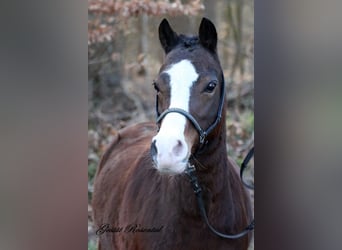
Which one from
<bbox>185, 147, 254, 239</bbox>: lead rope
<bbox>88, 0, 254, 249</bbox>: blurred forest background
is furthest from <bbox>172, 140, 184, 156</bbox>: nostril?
<bbox>88, 0, 254, 249</bbox>: blurred forest background

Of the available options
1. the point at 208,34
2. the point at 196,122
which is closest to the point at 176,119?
the point at 196,122

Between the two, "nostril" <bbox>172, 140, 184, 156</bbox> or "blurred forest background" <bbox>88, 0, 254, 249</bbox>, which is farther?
"blurred forest background" <bbox>88, 0, 254, 249</bbox>

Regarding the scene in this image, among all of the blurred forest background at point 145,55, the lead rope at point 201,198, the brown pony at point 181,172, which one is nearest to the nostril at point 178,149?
the brown pony at point 181,172

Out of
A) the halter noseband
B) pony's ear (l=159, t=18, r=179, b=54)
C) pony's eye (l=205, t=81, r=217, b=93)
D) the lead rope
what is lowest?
the lead rope

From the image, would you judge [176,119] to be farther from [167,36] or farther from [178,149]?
[167,36]

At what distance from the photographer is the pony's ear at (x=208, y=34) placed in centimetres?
150

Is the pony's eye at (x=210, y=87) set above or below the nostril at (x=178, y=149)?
above

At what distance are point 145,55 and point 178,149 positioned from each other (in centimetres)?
35

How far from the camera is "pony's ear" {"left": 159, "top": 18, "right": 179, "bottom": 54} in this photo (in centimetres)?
153

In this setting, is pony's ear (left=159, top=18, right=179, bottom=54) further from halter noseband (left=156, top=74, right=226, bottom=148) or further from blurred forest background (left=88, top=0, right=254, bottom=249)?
halter noseband (left=156, top=74, right=226, bottom=148)

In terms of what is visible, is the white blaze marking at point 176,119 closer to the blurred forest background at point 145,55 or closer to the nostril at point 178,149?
the nostril at point 178,149

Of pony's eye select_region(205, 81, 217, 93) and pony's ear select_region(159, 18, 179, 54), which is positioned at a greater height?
pony's ear select_region(159, 18, 179, 54)

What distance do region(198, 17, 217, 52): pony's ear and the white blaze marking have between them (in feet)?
0.30
